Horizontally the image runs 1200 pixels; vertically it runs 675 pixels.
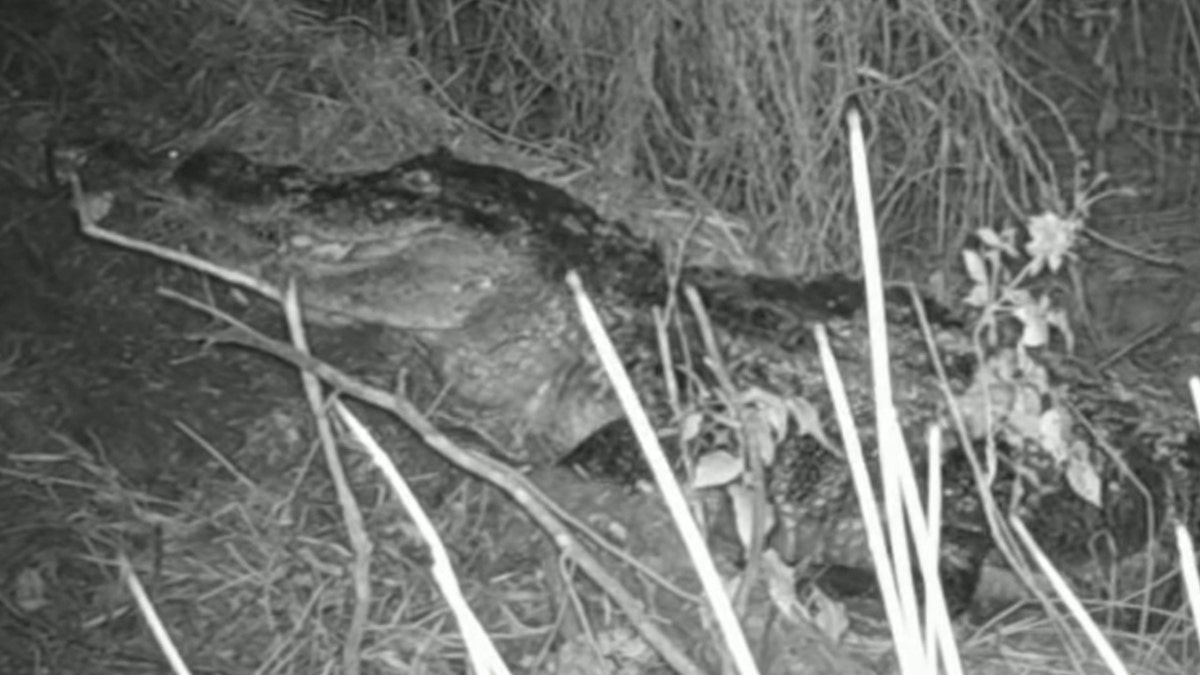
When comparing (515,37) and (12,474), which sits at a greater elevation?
(515,37)

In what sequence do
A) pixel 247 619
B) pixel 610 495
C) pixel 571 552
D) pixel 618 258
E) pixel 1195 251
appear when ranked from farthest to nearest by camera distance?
pixel 1195 251, pixel 618 258, pixel 610 495, pixel 247 619, pixel 571 552

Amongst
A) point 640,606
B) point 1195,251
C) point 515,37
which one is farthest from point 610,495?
point 1195,251

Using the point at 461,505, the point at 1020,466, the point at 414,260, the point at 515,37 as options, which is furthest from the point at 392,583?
the point at 515,37

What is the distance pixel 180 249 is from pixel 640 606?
1188 millimetres

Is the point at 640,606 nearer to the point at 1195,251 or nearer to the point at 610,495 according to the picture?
the point at 610,495

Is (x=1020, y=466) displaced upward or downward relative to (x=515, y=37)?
downward

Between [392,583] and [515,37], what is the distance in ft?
4.13

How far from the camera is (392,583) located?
293cm

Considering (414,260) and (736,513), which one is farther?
(414,260)

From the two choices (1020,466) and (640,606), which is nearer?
(640,606)

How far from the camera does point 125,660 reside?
2.66 meters

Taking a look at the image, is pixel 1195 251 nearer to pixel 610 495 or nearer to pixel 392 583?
pixel 610 495

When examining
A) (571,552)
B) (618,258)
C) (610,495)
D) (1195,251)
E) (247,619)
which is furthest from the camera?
(1195,251)

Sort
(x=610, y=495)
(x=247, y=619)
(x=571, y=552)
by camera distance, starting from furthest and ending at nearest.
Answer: (x=610, y=495) < (x=247, y=619) < (x=571, y=552)
